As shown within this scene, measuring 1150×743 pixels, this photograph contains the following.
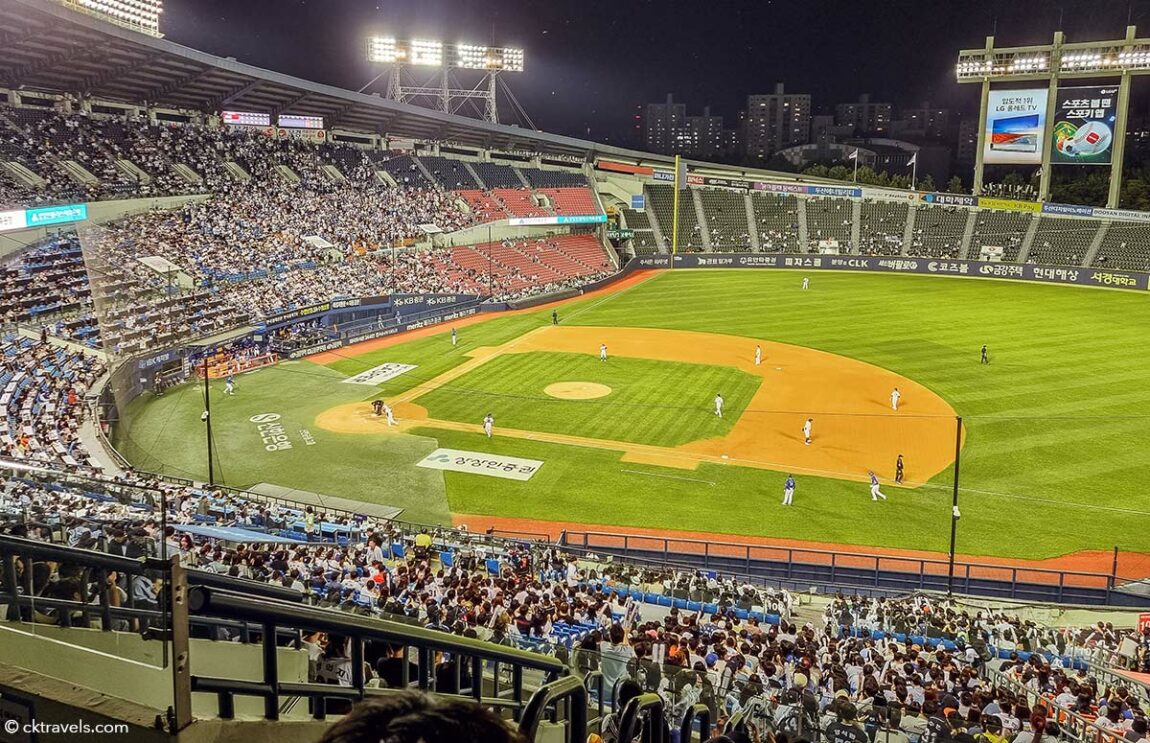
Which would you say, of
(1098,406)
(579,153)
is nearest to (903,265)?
(579,153)

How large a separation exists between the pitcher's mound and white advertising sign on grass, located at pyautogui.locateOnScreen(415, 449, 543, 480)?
773 centimetres

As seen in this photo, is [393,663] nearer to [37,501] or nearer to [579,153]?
[37,501]

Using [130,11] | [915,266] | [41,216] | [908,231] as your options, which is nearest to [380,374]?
[41,216]

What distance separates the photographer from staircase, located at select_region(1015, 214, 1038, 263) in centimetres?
7525

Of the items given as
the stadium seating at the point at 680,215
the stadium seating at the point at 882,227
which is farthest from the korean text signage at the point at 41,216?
the stadium seating at the point at 882,227

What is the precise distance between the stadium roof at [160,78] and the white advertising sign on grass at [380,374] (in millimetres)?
23478

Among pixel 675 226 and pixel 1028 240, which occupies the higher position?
pixel 675 226

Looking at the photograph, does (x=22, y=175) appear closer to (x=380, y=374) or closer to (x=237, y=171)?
(x=237, y=171)

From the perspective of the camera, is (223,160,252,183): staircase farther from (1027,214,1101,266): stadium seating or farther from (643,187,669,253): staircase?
(1027,214,1101,266): stadium seating

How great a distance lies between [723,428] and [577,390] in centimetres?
798

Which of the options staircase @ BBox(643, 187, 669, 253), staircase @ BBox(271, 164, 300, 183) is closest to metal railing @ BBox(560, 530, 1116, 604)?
staircase @ BBox(271, 164, 300, 183)

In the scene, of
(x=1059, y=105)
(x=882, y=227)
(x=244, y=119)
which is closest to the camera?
(x=244, y=119)

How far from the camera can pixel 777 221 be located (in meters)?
87.2

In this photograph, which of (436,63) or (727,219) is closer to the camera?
(436,63)
